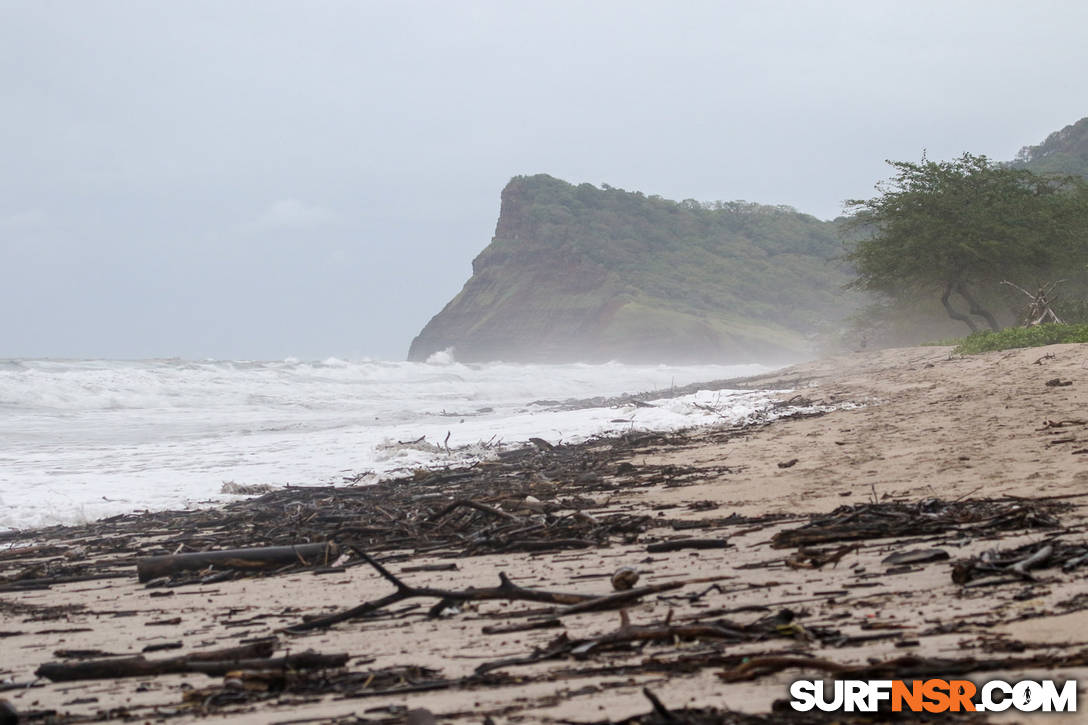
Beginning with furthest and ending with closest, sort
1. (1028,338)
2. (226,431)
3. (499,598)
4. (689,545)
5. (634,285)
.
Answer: (634,285) < (226,431) < (1028,338) < (689,545) < (499,598)

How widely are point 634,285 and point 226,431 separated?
7261cm

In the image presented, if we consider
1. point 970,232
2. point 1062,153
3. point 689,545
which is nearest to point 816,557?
point 689,545

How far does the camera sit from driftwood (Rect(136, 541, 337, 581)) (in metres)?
4.86

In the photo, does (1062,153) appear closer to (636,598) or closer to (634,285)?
(634,285)

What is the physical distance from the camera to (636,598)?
3.20m

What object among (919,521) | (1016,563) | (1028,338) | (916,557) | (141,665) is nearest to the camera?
(141,665)

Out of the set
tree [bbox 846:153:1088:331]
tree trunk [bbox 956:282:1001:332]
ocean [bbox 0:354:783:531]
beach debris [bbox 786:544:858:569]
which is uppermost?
tree [bbox 846:153:1088:331]

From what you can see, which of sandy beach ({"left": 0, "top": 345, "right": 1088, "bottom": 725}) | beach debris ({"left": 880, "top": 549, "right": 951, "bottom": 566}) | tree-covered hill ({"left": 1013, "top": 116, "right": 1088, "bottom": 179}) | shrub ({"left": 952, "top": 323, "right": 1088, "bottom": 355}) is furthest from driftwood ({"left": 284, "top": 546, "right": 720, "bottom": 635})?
tree-covered hill ({"left": 1013, "top": 116, "right": 1088, "bottom": 179})

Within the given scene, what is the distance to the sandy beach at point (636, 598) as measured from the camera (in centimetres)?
231

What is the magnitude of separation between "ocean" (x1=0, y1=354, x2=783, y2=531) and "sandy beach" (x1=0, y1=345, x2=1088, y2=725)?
168cm

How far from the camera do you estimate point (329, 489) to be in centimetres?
814

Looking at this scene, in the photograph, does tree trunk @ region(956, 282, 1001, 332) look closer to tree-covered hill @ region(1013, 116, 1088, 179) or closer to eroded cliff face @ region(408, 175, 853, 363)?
eroded cliff face @ region(408, 175, 853, 363)

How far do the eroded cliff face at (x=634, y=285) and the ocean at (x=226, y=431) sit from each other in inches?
1781

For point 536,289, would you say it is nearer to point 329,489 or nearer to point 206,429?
point 206,429
